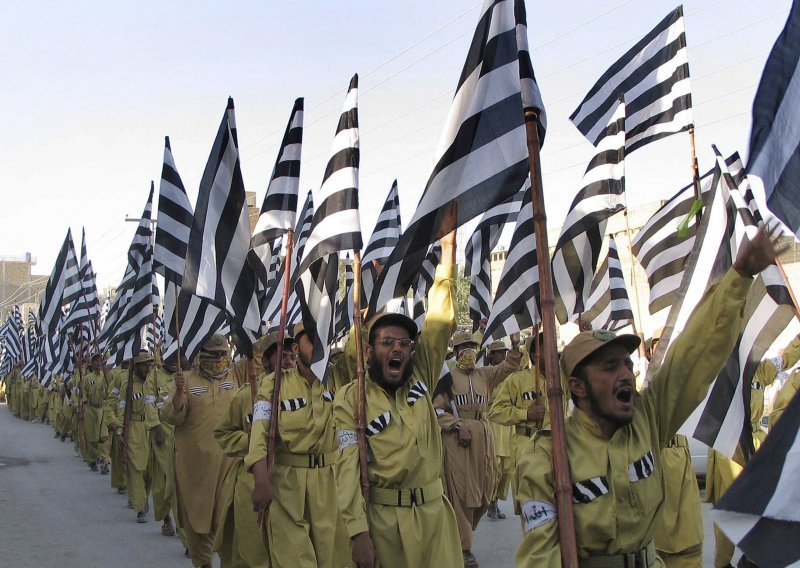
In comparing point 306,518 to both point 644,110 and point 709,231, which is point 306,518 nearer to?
point 709,231

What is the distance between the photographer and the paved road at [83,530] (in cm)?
1019

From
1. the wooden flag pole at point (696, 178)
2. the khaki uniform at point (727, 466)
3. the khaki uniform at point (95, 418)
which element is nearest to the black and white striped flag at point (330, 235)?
the wooden flag pole at point (696, 178)

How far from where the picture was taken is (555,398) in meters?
3.97

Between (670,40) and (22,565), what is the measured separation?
310 inches

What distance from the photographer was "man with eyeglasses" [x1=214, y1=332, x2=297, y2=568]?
7691 mm

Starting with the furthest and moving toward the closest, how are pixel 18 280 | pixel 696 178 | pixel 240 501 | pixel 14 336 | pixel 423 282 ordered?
pixel 18 280 < pixel 14 336 < pixel 423 282 < pixel 240 501 < pixel 696 178

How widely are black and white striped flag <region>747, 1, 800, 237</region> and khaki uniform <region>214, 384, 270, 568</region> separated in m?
5.01

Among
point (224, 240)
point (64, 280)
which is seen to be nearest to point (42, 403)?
point (64, 280)

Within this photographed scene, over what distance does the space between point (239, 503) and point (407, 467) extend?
244cm

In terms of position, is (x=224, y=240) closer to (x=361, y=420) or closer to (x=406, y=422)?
(x=361, y=420)

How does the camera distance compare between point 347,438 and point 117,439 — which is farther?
point 117,439

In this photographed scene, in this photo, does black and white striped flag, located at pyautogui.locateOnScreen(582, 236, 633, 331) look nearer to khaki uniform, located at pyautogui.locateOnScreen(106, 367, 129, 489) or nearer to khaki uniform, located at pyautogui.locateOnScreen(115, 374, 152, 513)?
khaki uniform, located at pyautogui.locateOnScreen(115, 374, 152, 513)

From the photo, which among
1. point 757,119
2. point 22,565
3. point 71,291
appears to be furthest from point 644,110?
point 71,291

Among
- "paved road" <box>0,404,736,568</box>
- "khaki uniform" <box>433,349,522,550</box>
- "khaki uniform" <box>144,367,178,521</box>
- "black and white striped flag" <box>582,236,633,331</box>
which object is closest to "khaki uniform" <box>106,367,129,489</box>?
"paved road" <box>0,404,736,568</box>
